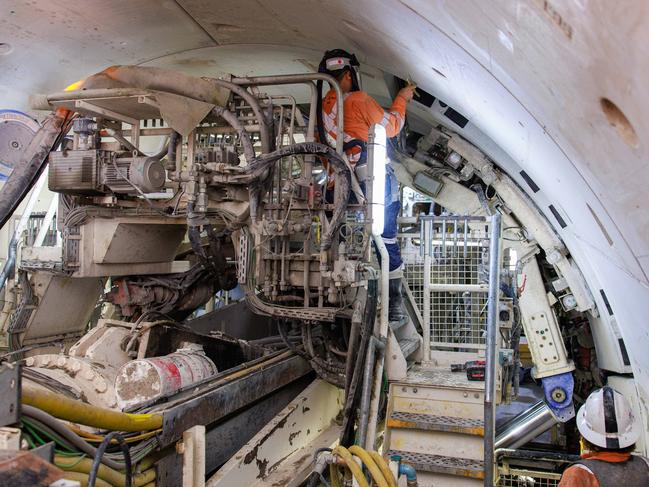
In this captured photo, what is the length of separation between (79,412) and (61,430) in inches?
3.9

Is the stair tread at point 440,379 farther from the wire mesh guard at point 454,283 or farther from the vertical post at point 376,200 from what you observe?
the wire mesh guard at point 454,283

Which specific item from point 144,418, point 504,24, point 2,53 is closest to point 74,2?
point 2,53

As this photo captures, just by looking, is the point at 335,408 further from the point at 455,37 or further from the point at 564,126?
the point at 564,126

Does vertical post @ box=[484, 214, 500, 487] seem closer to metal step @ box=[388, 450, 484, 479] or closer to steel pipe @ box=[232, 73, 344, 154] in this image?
metal step @ box=[388, 450, 484, 479]

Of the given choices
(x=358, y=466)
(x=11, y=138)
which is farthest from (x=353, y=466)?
(x=11, y=138)

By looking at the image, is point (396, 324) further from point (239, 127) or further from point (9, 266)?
point (9, 266)

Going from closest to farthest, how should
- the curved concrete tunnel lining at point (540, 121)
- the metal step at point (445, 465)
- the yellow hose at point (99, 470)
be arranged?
1. the curved concrete tunnel lining at point (540, 121)
2. the yellow hose at point (99, 470)
3. the metal step at point (445, 465)

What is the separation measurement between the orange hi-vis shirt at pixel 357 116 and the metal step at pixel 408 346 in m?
1.63

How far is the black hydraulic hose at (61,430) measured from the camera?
2070 mm

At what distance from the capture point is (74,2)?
176 inches

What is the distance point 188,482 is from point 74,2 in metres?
3.71

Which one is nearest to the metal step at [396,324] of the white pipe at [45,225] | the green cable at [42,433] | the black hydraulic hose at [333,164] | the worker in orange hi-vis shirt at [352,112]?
the black hydraulic hose at [333,164]

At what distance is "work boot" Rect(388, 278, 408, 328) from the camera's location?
18.4 feet

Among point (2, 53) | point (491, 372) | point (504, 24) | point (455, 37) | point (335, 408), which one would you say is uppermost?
point (2, 53)
